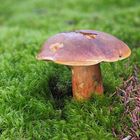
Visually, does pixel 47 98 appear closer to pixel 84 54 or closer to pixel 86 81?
pixel 86 81

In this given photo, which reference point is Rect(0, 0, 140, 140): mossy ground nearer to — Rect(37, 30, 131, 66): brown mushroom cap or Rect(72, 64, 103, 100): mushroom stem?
Rect(72, 64, 103, 100): mushroom stem

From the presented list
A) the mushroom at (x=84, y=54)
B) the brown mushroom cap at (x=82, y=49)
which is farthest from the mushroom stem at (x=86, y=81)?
the brown mushroom cap at (x=82, y=49)

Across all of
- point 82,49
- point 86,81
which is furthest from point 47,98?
point 82,49

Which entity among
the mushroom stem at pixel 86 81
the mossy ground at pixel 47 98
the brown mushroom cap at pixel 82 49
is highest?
the brown mushroom cap at pixel 82 49

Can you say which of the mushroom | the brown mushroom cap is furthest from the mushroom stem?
the brown mushroom cap

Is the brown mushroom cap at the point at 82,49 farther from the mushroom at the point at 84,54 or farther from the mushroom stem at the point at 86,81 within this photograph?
the mushroom stem at the point at 86,81

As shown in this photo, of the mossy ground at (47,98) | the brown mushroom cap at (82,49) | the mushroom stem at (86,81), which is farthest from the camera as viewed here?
the mushroom stem at (86,81)
